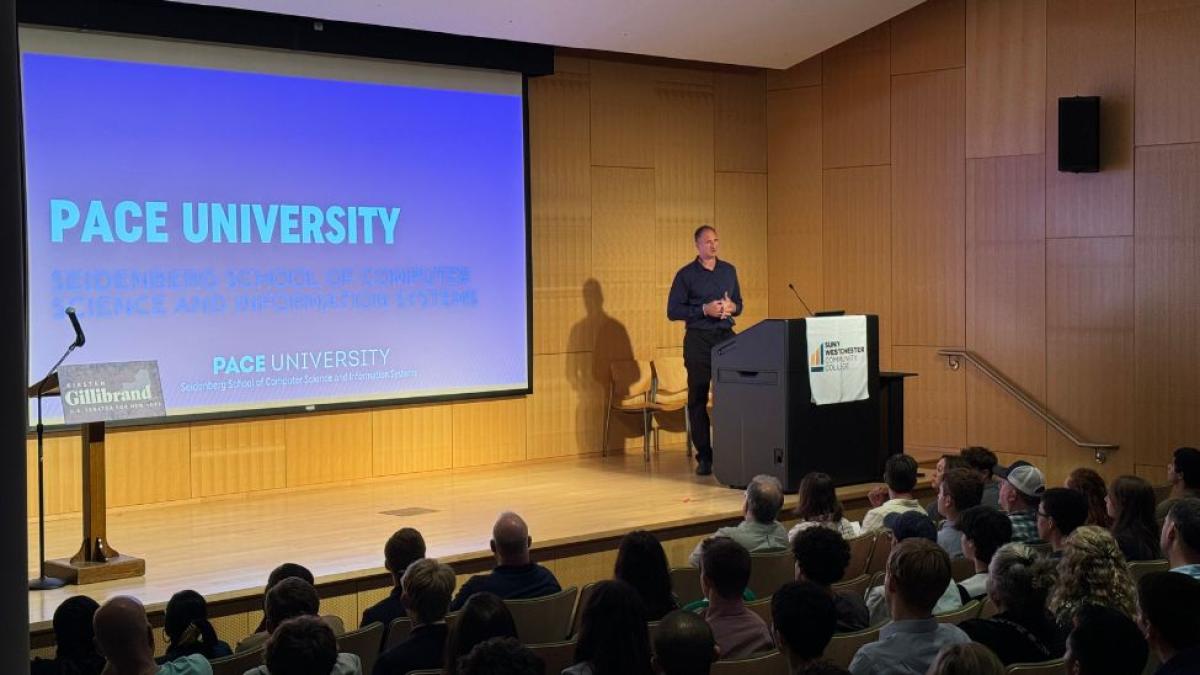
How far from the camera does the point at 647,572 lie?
3910 millimetres

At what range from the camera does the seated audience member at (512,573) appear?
4398mm

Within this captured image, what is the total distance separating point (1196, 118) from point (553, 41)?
4.39 metres

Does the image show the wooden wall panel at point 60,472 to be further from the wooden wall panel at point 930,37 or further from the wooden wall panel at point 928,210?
the wooden wall panel at point 930,37

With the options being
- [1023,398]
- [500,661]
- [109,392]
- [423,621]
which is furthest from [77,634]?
[1023,398]

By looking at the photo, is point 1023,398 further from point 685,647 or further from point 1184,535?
point 685,647

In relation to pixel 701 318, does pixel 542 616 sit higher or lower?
lower

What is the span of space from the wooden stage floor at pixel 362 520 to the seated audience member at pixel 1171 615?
3718 mm

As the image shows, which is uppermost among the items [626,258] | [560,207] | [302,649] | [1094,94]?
[1094,94]

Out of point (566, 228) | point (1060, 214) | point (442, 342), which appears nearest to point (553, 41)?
point (566, 228)

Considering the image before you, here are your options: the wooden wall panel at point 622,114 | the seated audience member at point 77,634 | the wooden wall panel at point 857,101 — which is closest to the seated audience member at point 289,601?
the seated audience member at point 77,634

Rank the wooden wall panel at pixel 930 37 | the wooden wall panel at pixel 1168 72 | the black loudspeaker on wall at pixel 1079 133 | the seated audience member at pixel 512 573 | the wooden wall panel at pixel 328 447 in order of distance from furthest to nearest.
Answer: the wooden wall panel at pixel 930 37
the black loudspeaker on wall at pixel 1079 133
the wooden wall panel at pixel 1168 72
the wooden wall panel at pixel 328 447
the seated audience member at pixel 512 573

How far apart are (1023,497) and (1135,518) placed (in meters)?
0.48

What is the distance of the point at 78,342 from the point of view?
5.68 metres

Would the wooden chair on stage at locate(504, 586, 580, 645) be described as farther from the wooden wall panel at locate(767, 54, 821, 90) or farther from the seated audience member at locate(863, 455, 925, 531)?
the wooden wall panel at locate(767, 54, 821, 90)
